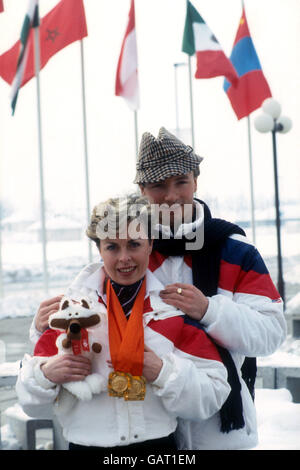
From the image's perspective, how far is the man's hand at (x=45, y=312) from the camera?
1.91m

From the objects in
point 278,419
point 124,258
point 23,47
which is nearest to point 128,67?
point 23,47

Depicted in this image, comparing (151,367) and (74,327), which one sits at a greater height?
(74,327)

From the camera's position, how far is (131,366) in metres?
1.73

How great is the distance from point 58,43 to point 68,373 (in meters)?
7.72

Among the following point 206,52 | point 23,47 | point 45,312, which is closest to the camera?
point 45,312

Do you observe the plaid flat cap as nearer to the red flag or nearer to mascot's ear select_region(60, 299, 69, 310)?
mascot's ear select_region(60, 299, 69, 310)

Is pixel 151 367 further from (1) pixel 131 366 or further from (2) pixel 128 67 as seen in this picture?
(2) pixel 128 67

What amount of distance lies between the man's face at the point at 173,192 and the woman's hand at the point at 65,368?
715 millimetres

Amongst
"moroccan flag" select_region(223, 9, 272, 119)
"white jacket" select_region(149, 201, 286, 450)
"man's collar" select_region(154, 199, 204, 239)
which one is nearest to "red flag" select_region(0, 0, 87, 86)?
"moroccan flag" select_region(223, 9, 272, 119)

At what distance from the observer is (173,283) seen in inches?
79.4

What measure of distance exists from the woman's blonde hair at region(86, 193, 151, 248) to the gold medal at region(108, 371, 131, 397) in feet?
1.59

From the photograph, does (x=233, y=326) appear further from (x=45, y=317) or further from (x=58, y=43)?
(x=58, y=43)

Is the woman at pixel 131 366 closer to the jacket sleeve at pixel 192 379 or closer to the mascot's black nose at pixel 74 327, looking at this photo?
the jacket sleeve at pixel 192 379

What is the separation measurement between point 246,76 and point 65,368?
9.27 metres
